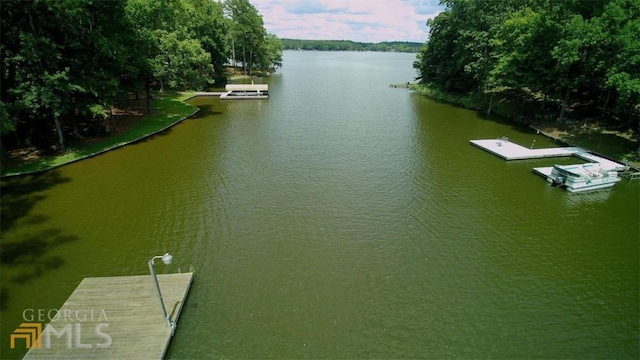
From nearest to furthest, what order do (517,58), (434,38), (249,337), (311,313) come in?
(249,337)
(311,313)
(517,58)
(434,38)

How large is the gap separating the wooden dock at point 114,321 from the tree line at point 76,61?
1440 cm

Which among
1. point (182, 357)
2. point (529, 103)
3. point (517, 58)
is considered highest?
point (517, 58)

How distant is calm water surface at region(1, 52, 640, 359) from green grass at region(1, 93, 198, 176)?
3.95ft

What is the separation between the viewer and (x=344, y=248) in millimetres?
16375

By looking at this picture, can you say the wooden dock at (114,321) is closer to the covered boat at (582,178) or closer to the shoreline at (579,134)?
the covered boat at (582,178)

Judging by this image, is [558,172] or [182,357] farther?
[558,172]

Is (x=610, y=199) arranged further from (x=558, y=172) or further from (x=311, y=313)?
(x=311, y=313)

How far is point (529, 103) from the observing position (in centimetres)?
4294

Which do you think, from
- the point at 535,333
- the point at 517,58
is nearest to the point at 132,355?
the point at 535,333

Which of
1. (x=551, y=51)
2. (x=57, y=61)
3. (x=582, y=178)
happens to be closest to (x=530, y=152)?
(x=582, y=178)

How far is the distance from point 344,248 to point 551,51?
2995 cm

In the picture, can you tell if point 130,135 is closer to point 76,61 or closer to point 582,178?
point 76,61

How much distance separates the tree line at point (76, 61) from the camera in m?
22.0

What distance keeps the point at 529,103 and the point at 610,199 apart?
24571 mm
